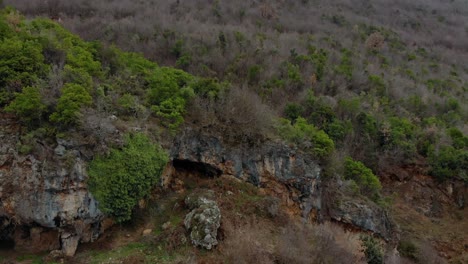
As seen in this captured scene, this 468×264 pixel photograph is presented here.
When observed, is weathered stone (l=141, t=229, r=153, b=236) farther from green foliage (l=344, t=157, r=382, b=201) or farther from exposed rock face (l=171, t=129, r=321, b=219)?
green foliage (l=344, t=157, r=382, b=201)

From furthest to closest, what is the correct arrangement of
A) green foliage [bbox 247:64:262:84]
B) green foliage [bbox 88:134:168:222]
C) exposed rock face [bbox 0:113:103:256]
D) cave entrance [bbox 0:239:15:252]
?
green foliage [bbox 247:64:262:84], green foliage [bbox 88:134:168:222], cave entrance [bbox 0:239:15:252], exposed rock face [bbox 0:113:103:256]

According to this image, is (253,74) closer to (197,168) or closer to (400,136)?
(400,136)

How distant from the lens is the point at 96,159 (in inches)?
494

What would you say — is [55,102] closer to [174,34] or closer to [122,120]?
[122,120]

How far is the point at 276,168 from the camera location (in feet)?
51.2

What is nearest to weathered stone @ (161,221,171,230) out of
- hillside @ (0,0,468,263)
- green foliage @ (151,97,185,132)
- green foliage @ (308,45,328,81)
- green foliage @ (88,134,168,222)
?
hillside @ (0,0,468,263)

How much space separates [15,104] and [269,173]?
8.82 metres

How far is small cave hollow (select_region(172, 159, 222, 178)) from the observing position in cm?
1546

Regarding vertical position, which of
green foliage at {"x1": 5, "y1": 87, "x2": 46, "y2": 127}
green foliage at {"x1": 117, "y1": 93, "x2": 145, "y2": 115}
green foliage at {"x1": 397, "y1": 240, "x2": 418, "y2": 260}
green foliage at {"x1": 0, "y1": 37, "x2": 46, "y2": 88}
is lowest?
green foliage at {"x1": 397, "y1": 240, "x2": 418, "y2": 260}

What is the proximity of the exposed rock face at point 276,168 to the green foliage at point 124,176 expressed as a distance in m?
2.15

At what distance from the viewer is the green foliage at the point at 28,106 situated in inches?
491

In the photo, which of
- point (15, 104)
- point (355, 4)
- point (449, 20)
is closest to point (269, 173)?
point (15, 104)

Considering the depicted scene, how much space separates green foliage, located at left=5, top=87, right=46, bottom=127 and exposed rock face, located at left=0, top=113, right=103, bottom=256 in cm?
69

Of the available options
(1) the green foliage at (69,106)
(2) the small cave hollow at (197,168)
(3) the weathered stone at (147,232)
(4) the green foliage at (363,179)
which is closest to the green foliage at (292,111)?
(4) the green foliage at (363,179)
